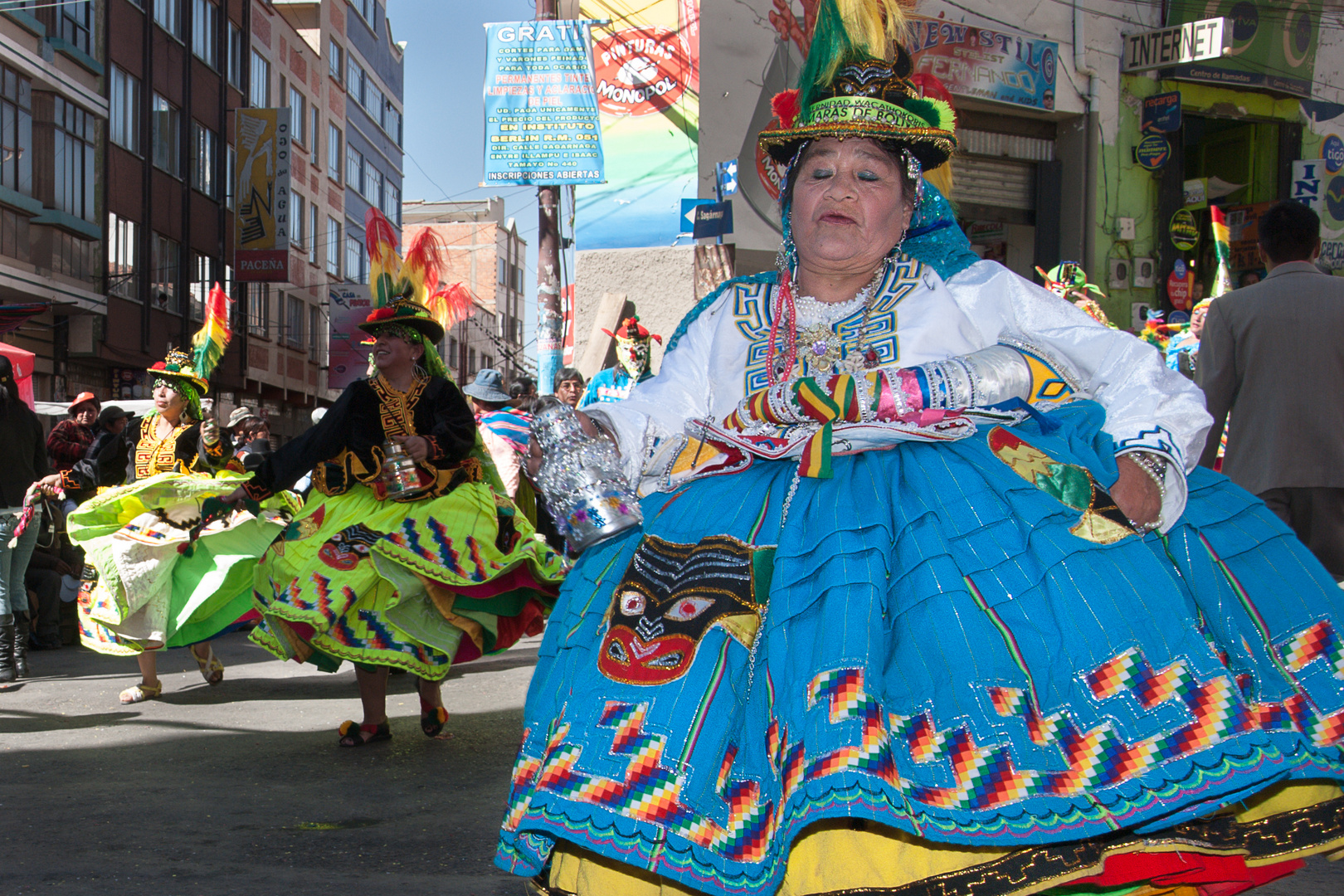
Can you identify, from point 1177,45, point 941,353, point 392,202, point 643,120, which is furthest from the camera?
point 392,202

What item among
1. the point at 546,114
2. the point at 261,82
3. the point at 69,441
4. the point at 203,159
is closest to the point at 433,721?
the point at 69,441

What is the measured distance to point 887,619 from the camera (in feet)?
6.91

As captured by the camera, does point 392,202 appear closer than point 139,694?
No

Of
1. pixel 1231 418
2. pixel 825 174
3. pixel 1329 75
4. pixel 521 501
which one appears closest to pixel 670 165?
pixel 521 501

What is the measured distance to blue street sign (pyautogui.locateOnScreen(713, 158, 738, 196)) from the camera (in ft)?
45.0

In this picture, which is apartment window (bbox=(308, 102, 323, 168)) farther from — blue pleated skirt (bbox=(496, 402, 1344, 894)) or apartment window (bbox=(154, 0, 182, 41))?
blue pleated skirt (bbox=(496, 402, 1344, 894))

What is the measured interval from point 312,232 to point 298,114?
3822 millimetres

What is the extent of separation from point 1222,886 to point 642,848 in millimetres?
1027

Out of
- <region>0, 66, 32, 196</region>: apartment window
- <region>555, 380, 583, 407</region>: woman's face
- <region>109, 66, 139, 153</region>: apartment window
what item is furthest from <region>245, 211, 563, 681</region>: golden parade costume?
<region>109, 66, 139, 153</region>: apartment window

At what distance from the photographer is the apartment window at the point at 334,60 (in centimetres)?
4234

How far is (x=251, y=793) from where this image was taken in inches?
189

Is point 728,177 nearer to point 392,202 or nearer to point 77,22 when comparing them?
point 77,22

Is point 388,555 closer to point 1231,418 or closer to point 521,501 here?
point 521,501

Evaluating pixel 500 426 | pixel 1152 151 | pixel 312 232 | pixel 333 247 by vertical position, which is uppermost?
pixel 312 232
